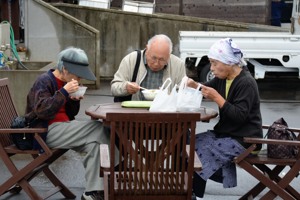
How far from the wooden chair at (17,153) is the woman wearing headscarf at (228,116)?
121 centimetres

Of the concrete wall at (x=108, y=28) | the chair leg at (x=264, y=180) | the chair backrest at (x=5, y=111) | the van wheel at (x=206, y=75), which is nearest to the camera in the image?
the chair leg at (x=264, y=180)

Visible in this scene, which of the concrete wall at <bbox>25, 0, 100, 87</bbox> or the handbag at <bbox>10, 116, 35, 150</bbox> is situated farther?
the concrete wall at <bbox>25, 0, 100, 87</bbox>

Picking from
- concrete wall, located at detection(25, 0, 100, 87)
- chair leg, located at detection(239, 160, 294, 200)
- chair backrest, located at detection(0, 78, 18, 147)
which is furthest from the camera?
concrete wall, located at detection(25, 0, 100, 87)

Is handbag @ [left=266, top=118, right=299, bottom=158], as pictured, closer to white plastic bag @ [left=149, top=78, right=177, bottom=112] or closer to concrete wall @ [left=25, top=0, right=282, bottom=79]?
white plastic bag @ [left=149, top=78, right=177, bottom=112]

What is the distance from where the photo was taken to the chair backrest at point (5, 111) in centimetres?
488

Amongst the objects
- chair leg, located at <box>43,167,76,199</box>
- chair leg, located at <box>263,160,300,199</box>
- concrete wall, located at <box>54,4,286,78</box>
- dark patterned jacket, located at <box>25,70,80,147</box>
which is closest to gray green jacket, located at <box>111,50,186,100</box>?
dark patterned jacket, located at <box>25,70,80,147</box>

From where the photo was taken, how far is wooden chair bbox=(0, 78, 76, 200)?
14.9 ft

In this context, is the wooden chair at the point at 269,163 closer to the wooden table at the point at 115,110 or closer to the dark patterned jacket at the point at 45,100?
the wooden table at the point at 115,110

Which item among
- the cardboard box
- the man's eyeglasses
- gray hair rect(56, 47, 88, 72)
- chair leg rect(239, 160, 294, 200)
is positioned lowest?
chair leg rect(239, 160, 294, 200)

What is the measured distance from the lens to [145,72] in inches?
211

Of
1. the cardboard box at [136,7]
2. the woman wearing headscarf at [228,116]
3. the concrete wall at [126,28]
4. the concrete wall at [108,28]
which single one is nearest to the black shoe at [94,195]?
the woman wearing headscarf at [228,116]

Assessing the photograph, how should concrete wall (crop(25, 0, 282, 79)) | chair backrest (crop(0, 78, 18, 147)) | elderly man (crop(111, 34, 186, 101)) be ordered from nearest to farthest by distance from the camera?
chair backrest (crop(0, 78, 18, 147)), elderly man (crop(111, 34, 186, 101)), concrete wall (crop(25, 0, 282, 79))

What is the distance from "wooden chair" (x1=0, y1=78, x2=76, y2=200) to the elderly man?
79 centimetres

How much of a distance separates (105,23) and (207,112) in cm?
992
